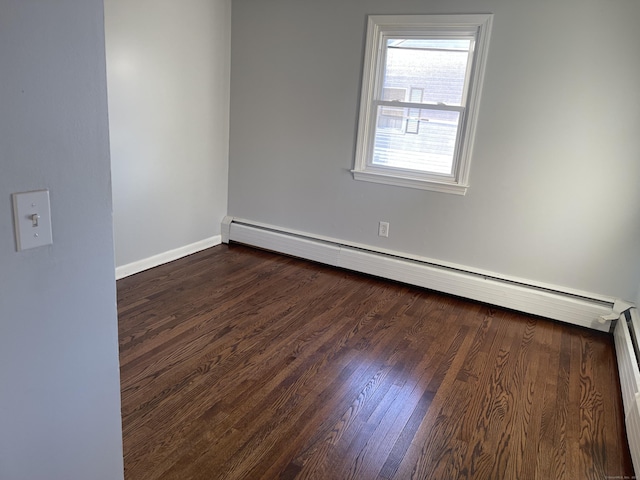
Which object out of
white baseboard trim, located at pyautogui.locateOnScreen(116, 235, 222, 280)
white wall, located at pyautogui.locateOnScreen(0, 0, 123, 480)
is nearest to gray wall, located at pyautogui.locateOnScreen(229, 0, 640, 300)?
white baseboard trim, located at pyautogui.locateOnScreen(116, 235, 222, 280)

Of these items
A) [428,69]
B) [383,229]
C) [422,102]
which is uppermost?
[428,69]

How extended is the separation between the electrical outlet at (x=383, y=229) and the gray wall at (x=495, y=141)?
0.04m

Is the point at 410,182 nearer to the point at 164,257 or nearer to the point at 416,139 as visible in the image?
the point at 416,139

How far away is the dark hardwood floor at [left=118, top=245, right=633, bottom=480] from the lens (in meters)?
1.95

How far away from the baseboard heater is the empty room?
3cm

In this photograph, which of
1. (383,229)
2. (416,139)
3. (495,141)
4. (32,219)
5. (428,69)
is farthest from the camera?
(383,229)

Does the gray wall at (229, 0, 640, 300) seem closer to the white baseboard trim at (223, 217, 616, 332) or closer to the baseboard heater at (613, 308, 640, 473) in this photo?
the white baseboard trim at (223, 217, 616, 332)

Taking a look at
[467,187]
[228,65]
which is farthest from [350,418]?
[228,65]

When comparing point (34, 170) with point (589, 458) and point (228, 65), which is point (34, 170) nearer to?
point (589, 458)

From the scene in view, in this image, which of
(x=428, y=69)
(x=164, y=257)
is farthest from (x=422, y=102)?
(x=164, y=257)

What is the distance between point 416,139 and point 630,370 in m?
2.09

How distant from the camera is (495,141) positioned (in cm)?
338

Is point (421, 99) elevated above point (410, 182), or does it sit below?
above

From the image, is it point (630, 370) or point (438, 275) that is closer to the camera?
point (630, 370)
